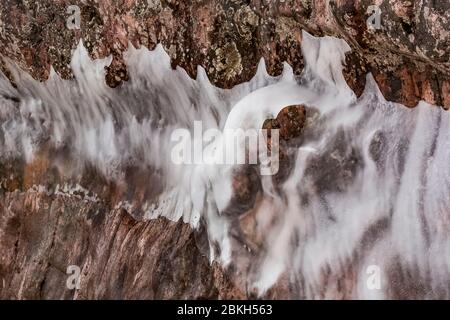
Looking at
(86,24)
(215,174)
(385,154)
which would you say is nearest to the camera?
(385,154)

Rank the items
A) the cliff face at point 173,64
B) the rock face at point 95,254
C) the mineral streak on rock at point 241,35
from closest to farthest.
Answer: the mineral streak on rock at point 241,35, the cliff face at point 173,64, the rock face at point 95,254

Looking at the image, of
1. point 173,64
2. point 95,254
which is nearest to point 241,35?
point 173,64

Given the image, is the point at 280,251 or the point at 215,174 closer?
the point at 280,251

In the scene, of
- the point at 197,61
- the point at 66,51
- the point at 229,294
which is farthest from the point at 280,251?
the point at 66,51

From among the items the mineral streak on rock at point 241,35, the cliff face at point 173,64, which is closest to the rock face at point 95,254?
the cliff face at point 173,64

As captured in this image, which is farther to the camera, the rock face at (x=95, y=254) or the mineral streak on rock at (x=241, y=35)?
the rock face at (x=95, y=254)

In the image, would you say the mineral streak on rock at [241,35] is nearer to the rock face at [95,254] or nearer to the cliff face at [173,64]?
the cliff face at [173,64]

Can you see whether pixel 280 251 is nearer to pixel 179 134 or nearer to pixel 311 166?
pixel 311 166

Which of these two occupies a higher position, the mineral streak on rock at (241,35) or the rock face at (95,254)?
the mineral streak on rock at (241,35)
